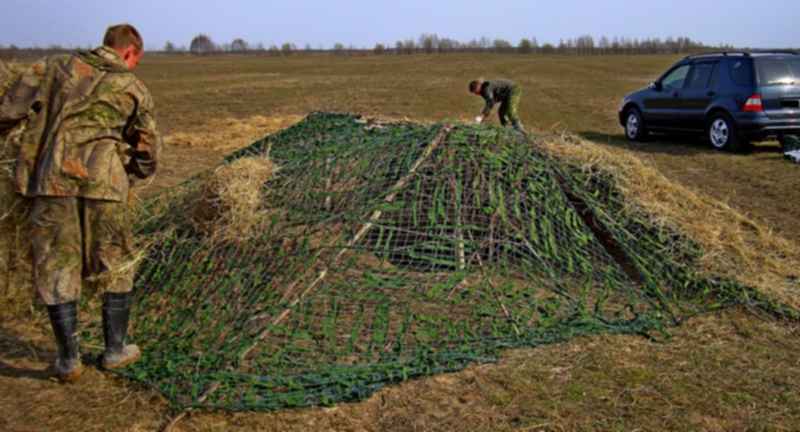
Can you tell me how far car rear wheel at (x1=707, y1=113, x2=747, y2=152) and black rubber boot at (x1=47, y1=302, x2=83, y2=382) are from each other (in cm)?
1097

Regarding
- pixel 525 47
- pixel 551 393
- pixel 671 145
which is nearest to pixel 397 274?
pixel 551 393

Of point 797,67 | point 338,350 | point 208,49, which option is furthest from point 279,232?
point 208,49

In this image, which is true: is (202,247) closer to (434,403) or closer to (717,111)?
(434,403)

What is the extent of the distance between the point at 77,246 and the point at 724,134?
1113cm

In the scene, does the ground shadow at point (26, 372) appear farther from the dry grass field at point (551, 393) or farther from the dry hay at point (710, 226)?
the dry hay at point (710, 226)

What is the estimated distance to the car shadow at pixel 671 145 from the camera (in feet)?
40.7

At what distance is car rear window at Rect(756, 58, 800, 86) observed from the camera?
11570 millimetres

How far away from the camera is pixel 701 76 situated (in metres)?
12.7

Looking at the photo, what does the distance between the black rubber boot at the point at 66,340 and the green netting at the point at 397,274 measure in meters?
0.34

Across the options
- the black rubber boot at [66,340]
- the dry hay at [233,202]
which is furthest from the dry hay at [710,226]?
the black rubber boot at [66,340]

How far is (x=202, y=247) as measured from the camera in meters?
5.10

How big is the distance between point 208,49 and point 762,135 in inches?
5053

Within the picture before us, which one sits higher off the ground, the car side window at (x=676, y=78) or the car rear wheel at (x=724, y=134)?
the car side window at (x=676, y=78)

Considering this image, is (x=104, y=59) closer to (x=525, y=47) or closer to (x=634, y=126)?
(x=634, y=126)
